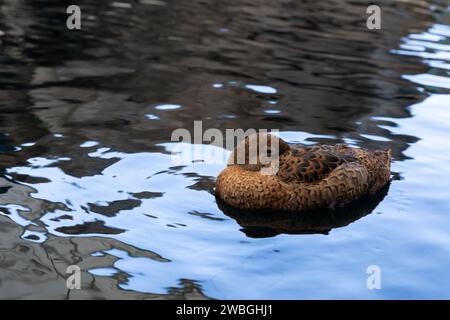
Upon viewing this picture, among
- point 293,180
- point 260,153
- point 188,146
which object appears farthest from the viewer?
point 188,146

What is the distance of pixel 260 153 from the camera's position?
7.36 meters

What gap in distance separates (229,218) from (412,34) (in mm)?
11035

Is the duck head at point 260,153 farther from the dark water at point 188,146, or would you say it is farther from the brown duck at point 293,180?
the dark water at point 188,146

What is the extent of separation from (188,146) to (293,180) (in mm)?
1983

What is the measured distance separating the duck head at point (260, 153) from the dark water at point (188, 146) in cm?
50

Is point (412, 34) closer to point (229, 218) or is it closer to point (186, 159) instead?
point (186, 159)

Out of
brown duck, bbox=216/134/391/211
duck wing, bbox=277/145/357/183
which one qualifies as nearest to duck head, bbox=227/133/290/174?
brown duck, bbox=216/134/391/211

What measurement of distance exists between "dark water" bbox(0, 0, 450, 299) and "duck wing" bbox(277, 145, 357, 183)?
426 millimetres

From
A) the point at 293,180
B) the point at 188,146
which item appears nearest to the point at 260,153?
the point at 293,180

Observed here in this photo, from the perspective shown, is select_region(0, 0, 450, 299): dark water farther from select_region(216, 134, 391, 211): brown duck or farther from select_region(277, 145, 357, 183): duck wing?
select_region(277, 145, 357, 183): duck wing

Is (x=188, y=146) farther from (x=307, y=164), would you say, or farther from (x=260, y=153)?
(x=307, y=164)

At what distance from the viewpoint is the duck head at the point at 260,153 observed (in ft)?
24.1

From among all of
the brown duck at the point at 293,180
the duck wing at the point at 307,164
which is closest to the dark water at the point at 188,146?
the brown duck at the point at 293,180

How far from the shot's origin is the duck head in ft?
24.1
